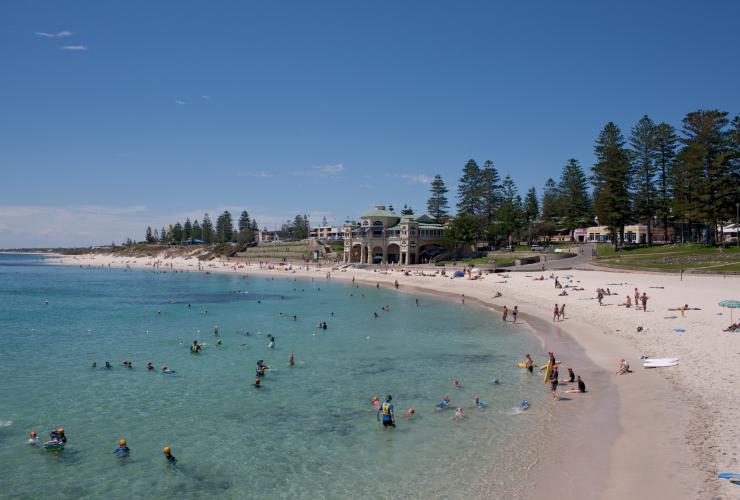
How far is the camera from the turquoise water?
41.7 feet

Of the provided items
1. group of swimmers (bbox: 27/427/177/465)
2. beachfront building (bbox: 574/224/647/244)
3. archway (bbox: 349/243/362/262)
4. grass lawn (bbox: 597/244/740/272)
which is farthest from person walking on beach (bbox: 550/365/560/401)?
archway (bbox: 349/243/362/262)

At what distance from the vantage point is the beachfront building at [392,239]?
270 ft

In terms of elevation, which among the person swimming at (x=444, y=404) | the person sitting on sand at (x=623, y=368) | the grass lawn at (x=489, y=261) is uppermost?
the grass lawn at (x=489, y=261)

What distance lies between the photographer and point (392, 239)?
276 feet

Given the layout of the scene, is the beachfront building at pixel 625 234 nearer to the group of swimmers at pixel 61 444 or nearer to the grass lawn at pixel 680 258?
the grass lawn at pixel 680 258

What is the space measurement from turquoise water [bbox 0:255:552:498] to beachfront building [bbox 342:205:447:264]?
148ft

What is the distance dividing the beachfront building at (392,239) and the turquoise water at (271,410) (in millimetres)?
45076

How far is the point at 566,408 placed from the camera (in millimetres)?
16844

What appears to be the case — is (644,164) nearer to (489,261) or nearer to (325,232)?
(489,261)

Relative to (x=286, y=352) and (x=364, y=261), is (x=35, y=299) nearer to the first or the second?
(x=286, y=352)

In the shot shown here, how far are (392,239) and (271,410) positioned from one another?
67.2 metres

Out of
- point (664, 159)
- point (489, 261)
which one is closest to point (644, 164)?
point (664, 159)

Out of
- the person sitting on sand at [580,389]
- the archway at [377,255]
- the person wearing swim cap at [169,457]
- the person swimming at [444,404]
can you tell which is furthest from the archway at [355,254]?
the person wearing swim cap at [169,457]

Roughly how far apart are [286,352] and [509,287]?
27.6 metres
